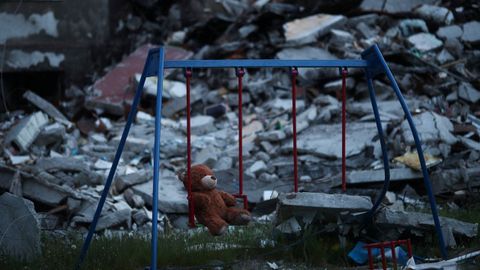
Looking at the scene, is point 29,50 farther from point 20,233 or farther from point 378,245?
point 378,245

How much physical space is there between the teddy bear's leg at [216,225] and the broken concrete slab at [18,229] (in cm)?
127

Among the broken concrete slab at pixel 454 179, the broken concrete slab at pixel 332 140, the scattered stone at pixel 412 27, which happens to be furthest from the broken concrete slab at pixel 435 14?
the broken concrete slab at pixel 454 179

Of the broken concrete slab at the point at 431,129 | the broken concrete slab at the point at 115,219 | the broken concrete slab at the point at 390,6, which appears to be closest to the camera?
the broken concrete slab at the point at 115,219

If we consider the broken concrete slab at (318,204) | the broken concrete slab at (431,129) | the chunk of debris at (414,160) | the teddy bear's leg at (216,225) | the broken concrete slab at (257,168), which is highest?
the teddy bear's leg at (216,225)

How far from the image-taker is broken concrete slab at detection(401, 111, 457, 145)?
838cm

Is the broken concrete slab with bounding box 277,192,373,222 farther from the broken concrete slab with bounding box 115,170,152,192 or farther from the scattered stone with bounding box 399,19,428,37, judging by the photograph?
the scattered stone with bounding box 399,19,428,37

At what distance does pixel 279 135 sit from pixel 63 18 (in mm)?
4598

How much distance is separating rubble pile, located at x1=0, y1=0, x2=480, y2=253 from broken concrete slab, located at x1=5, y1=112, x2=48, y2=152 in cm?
2

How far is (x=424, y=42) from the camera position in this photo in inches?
457

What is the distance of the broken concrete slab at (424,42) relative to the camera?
1147cm

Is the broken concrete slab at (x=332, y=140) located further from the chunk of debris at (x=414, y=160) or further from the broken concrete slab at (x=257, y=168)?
the chunk of debris at (x=414, y=160)

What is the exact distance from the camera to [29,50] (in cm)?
1165

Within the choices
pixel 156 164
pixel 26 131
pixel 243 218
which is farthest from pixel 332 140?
pixel 156 164

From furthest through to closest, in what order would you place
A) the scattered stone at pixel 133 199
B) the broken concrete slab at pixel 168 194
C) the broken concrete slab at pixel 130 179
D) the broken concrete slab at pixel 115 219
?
the broken concrete slab at pixel 130 179 → the scattered stone at pixel 133 199 → the broken concrete slab at pixel 168 194 → the broken concrete slab at pixel 115 219
